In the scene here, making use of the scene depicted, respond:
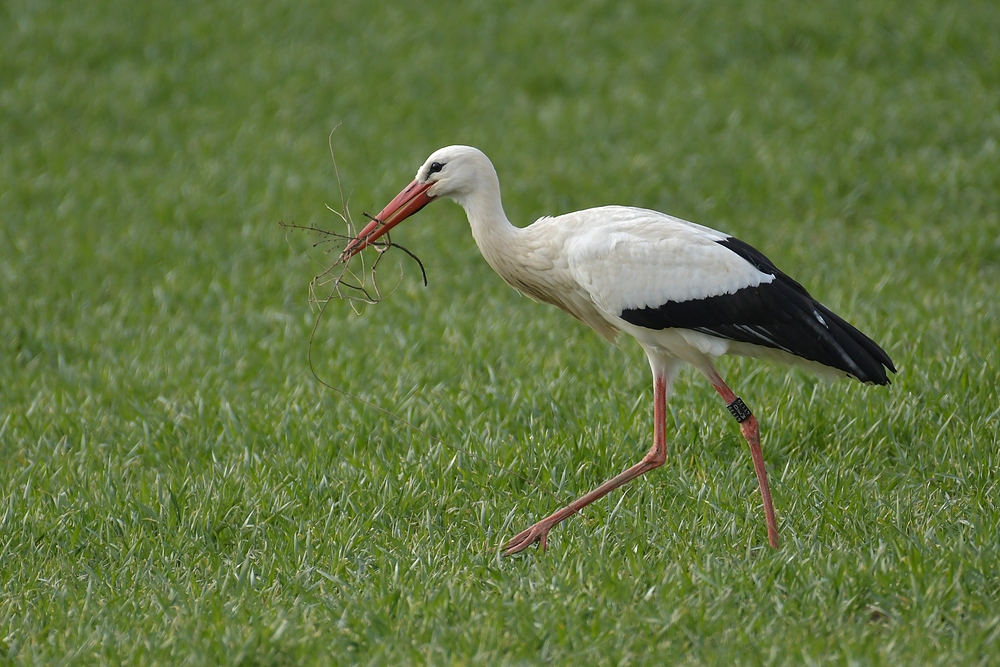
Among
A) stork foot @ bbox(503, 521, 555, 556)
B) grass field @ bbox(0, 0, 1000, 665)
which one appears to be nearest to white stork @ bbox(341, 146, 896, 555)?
stork foot @ bbox(503, 521, 555, 556)

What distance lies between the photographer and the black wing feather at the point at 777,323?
4125 mm

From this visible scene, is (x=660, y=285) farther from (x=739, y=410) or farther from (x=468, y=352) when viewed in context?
(x=468, y=352)

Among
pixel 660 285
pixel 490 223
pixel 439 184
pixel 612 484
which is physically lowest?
pixel 612 484

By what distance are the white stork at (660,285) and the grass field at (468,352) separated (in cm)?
51

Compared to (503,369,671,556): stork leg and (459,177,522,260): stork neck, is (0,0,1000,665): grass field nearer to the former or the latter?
(503,369,671,556): stork leg

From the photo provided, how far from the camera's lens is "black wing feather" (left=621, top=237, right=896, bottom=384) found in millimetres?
4125

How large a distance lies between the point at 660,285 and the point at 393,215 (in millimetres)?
1103

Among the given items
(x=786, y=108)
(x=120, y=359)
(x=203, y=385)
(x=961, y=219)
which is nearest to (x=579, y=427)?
(x=203, y=385)

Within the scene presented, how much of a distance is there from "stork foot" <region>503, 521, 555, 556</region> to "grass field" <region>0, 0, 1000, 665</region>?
7cm

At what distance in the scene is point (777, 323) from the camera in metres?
4.15

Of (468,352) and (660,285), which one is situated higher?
(660,285)

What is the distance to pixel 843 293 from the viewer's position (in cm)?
678

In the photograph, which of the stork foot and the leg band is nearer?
the stork foot

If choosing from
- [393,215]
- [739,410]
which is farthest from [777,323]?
[393,215]
